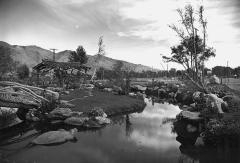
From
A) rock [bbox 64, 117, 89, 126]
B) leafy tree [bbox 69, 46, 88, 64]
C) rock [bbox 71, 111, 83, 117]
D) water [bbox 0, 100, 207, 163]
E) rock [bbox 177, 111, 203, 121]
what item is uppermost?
leafy tree [bbox 69, 46, 88, 64]

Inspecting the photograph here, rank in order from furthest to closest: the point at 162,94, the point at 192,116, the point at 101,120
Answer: the point at 162,94 < the point at 101,120 < the point at 192,116

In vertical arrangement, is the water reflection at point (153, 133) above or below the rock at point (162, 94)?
below

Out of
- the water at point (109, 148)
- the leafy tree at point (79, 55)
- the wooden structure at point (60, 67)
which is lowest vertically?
the water at point (109, 148)

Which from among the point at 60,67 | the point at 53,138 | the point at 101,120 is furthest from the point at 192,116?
the point at 60,67

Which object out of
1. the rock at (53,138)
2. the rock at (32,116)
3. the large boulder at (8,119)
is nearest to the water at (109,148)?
the rock at (53,138)

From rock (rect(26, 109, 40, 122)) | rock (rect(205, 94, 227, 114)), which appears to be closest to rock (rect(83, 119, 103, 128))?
rock (rect(26, 109, 40, 122))

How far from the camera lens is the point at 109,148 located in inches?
414

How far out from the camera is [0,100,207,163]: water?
30.0 feet

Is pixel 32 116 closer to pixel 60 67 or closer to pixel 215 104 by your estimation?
pixel 60 67

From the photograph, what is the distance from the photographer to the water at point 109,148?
915 cm

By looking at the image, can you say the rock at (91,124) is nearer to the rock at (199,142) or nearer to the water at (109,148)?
the water at (109,148)

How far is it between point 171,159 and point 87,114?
8.70 m

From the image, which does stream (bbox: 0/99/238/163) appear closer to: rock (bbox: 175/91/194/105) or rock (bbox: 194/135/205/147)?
rock (bbox: 194/135/205/147)

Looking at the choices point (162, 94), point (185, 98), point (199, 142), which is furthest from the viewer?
point (162, 94)
